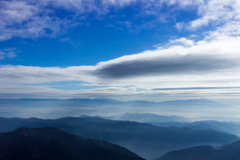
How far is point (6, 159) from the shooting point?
631ft

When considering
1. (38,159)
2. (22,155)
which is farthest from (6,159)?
(38,159)

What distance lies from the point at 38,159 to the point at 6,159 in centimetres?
3549

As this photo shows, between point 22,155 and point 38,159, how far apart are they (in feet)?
66.7

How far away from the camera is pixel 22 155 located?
199 m

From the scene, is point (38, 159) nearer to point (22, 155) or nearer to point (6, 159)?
point (22, 155)

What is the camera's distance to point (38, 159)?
7854 inches
